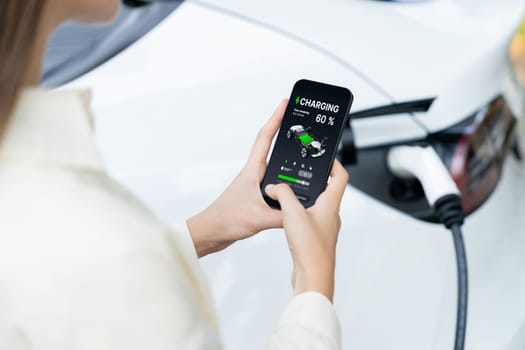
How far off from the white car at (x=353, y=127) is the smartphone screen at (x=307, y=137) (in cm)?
10

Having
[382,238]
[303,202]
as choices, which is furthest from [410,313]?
[303,202]

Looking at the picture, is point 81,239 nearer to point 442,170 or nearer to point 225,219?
point 225,219

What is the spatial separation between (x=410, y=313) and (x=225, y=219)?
25 cm

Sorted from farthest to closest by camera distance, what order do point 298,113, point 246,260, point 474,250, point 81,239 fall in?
point 474,250 < point 246,260 < point 298,113 < point 81,239

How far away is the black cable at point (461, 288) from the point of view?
0.85 m

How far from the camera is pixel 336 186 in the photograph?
69cm

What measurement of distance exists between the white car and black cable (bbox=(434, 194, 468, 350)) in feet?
0.06

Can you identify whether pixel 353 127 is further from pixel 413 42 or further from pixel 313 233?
pixel 313 233

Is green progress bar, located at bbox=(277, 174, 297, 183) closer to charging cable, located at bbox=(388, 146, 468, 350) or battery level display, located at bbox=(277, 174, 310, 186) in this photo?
battery level display, located at bbox=(277, 174, 310, 186)

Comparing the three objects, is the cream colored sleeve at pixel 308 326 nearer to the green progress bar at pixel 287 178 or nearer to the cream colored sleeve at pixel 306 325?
the cream colored sleeve at pixel 306 325

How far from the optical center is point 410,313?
0.85 meters

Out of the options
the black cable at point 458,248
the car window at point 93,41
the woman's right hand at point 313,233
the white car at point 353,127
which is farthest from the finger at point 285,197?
the car window at point 93,41

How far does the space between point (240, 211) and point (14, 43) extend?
0.33 m

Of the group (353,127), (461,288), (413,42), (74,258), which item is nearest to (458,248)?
(461,288)
